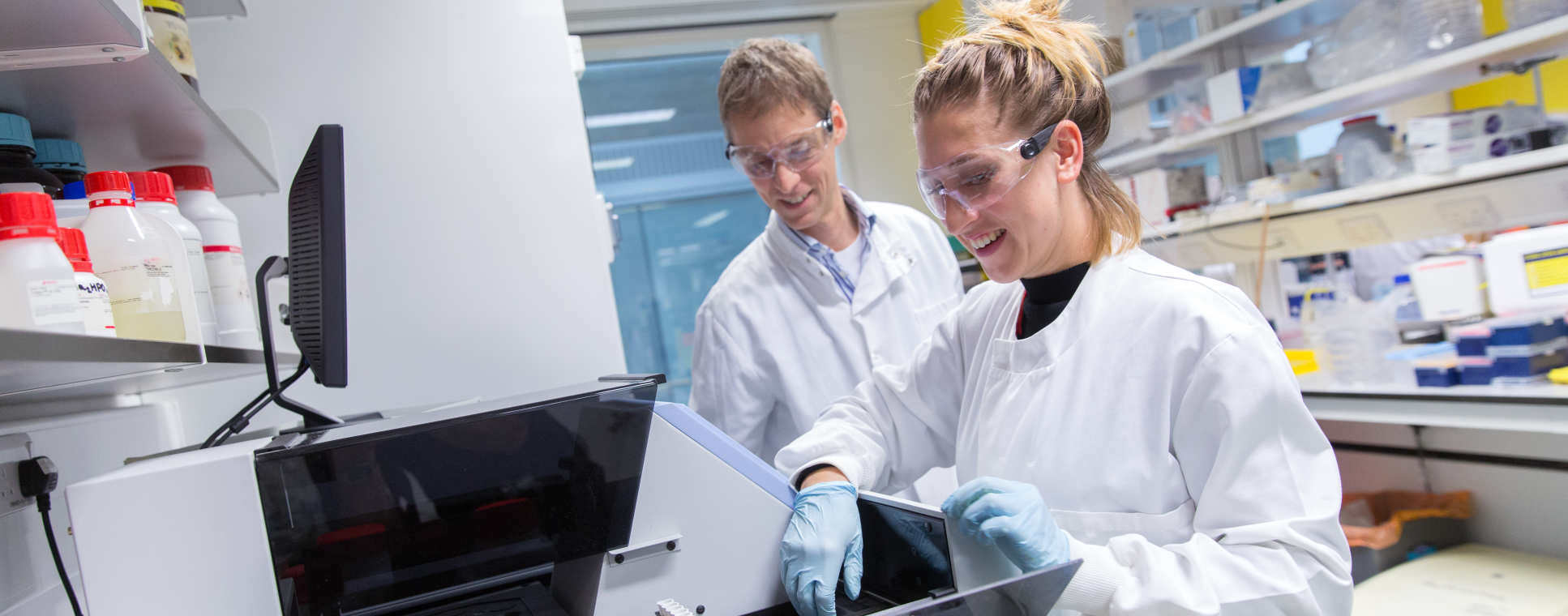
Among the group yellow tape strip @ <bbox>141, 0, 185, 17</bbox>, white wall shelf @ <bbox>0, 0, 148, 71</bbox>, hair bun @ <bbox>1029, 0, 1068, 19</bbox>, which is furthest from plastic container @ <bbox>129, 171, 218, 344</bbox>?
hair bun @ <bbox>1029, 0, 1068, 19</bbox>

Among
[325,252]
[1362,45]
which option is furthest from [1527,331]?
[325,252]

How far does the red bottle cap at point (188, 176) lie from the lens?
1.26 metres

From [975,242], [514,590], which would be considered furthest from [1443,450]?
[514,590]

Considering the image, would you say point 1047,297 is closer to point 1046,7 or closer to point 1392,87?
point 1046,7

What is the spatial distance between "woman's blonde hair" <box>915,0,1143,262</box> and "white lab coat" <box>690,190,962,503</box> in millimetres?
732

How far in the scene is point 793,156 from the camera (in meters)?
1.82

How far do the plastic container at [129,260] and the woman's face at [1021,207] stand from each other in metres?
0.90

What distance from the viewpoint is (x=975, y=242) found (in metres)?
1.21

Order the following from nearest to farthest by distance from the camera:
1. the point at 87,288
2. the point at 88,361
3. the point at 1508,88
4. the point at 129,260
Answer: the point at 88,361 < the point at 87,288 < the point at 129,260 < the point at 1508,88

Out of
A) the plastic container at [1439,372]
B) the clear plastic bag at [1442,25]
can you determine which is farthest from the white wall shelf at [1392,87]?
the plastic container at [1439,372]

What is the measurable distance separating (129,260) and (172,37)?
559 mm

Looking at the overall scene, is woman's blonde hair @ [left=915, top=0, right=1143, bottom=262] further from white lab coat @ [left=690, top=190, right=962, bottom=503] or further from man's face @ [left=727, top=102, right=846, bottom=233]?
white lab coat @ [left=690, top=190, right=962, bottom=503]

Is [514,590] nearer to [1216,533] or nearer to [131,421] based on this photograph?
[1216,533]

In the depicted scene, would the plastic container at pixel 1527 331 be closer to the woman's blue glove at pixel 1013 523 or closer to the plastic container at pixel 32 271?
the woman's blue glove at pixel 1013 523
